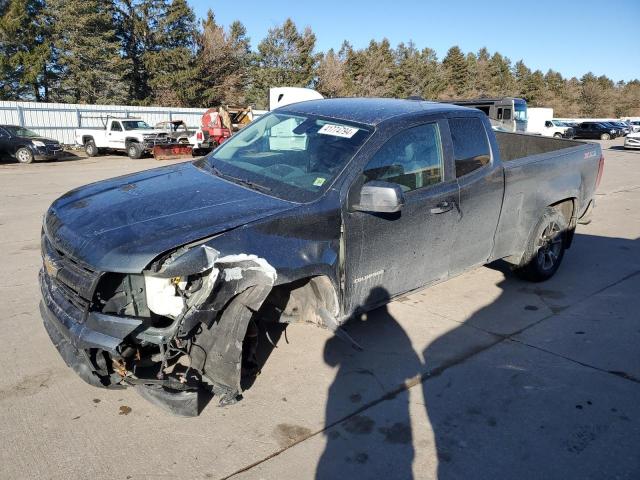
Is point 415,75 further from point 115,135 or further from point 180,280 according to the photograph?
point 180,280

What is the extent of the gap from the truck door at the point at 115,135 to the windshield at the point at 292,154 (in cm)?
1944

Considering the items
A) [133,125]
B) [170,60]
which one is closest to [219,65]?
[170,60]

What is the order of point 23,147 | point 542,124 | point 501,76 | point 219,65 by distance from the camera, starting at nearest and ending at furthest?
point 23,147
point 542,124
point 219,65
point 501,76

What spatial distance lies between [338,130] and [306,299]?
4.42 ft


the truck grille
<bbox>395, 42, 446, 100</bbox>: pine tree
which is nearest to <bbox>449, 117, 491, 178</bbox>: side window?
the truck grille

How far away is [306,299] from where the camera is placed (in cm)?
344

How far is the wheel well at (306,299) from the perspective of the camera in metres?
3.31

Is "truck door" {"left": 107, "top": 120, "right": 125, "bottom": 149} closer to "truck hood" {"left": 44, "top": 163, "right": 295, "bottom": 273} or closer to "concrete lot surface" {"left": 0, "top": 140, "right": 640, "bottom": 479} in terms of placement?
"concrete lot surface" {"left": 0, "top": 140, "right": 640, "bottom": 479}

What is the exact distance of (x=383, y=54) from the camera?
61.4 m

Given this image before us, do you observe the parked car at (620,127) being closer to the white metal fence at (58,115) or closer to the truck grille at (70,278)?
the white metal fence at (58,115)

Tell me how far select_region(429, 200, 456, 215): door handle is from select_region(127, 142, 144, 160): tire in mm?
19320

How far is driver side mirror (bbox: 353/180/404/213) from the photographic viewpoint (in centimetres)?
326

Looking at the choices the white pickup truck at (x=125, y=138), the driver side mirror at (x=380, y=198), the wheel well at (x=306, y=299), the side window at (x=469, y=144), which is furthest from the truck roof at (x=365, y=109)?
the white pickup truck at (x=125, y=138)

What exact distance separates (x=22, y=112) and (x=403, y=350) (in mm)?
26707
